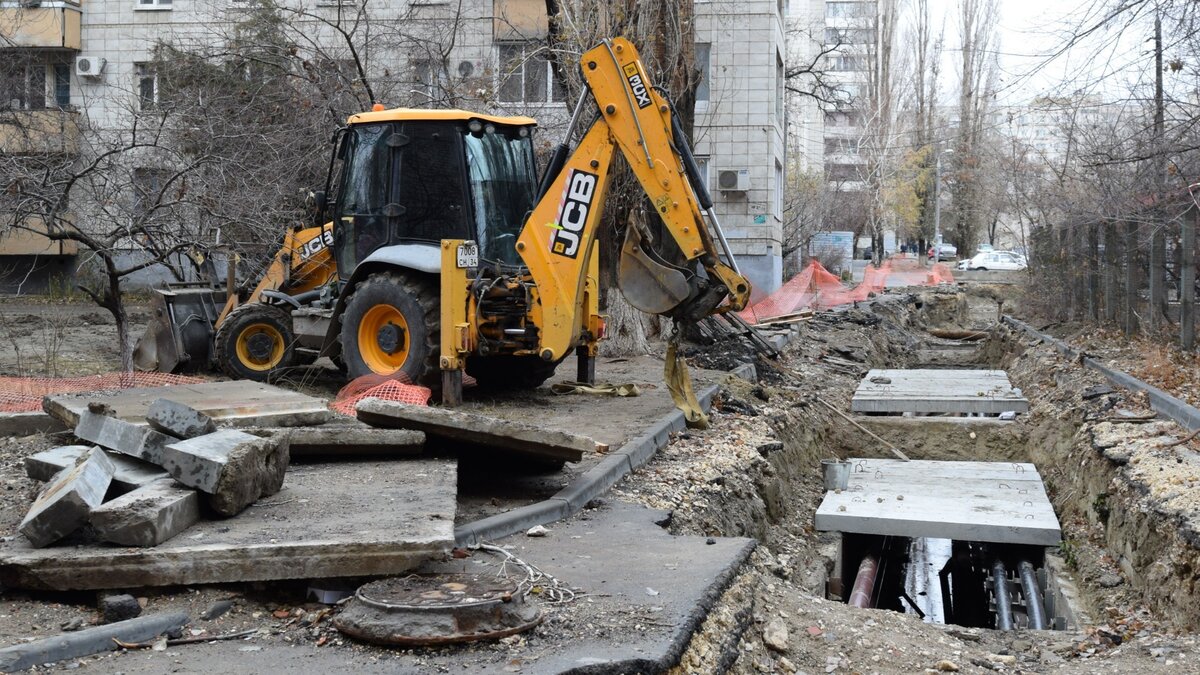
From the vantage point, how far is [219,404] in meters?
7.83

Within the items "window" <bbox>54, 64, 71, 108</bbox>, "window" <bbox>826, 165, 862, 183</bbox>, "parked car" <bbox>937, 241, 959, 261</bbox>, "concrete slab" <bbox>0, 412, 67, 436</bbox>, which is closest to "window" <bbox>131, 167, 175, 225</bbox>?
"concrete slab" <bbox>0, 412, 67, 436</bbox>

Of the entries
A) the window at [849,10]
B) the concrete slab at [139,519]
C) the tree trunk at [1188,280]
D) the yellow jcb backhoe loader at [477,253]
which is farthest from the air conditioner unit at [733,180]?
the window at [849,10]

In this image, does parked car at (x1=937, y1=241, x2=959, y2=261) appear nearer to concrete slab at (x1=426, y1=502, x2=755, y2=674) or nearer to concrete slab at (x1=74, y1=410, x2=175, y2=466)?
concrete slab at (x1=426, y1=502, x2=755, y2=674)

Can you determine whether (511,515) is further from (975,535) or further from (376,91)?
(376,91)

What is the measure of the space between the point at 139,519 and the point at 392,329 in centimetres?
605

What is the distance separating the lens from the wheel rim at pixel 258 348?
1173cm

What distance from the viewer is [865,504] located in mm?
10938

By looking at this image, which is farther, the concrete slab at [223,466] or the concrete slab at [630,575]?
the concrete slab at [223,466]

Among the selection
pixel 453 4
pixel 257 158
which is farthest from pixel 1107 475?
pixel 453 4

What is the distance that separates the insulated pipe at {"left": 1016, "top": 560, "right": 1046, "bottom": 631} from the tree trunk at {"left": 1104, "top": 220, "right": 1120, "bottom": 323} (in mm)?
9270

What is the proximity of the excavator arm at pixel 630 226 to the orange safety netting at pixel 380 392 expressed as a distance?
127 cm

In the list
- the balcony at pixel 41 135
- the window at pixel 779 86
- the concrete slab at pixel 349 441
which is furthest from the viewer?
the window at pixel 779 86

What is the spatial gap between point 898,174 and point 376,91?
5220 cm

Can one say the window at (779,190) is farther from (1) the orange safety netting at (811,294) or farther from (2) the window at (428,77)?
(2) the window at (428,77)
